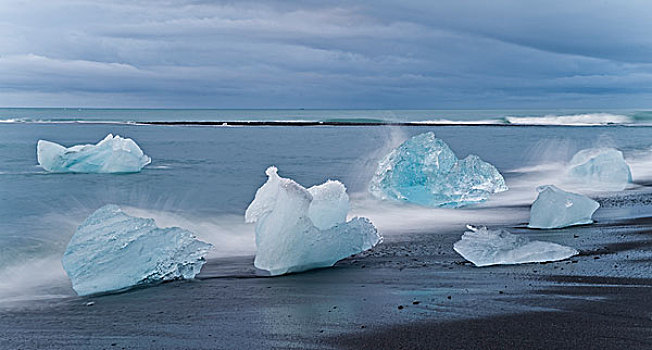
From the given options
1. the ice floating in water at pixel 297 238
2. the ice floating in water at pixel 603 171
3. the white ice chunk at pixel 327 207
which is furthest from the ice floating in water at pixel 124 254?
the ice floating in water at pixel 603 171

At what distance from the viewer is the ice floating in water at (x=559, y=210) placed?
26.1 feet

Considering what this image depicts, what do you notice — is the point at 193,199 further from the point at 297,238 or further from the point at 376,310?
the point at 376,310

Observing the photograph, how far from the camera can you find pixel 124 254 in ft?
18.4

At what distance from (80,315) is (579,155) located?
13556mm

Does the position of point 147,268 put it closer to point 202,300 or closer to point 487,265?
point 202,300

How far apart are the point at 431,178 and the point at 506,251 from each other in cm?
593

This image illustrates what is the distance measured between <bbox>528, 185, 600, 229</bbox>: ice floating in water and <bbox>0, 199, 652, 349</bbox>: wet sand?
1.64 m

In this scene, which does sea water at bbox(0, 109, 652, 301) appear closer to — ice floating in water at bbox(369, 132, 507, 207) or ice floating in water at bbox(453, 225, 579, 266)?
ice floating in water at bbox(369, 132, 507, 207)

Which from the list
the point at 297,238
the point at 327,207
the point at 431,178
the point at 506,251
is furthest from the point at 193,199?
the point at 506,251

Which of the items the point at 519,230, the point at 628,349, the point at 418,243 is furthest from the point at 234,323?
the point at 519,230

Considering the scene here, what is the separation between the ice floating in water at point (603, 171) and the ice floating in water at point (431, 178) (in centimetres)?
218

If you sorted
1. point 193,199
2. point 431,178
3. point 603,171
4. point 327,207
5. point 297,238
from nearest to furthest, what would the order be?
point 297,238 → point 327,207 → point 431,178 → point 193,199 → point 603,171

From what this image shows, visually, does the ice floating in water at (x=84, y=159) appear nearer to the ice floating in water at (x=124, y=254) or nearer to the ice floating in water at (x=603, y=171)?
the ice floating in water at (x=603, y=171)

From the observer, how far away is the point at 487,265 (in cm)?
582
